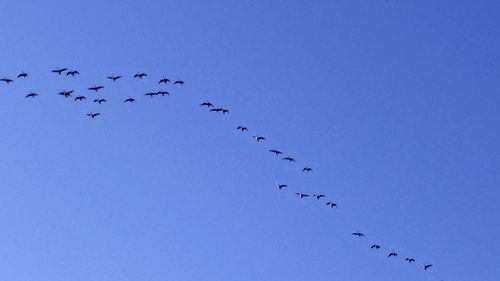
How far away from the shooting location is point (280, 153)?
158 metres

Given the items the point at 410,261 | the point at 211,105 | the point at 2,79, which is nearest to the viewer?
the point at 2,79

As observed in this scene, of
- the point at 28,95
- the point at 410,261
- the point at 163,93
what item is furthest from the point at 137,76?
the point at 410,261

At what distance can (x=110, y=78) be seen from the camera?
14812 cm

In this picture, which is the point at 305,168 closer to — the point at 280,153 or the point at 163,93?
the point at 280,153

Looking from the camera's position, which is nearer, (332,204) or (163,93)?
(163,93)

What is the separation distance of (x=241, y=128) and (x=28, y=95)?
2788 centimetres

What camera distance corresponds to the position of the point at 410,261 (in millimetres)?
169375

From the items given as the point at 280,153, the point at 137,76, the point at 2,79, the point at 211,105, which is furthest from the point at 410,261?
the point at 2,79

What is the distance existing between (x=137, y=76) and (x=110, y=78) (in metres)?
5.40

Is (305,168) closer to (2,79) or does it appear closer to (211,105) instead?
(211,105)

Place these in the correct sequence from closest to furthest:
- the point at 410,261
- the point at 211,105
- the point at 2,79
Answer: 1. the point at 2,79
2. the point at 211,105
3. the point at 410,261

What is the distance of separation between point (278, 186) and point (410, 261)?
25917 millimetres

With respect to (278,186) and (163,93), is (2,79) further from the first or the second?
(278,186)

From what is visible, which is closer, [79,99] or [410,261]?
[79,99]
